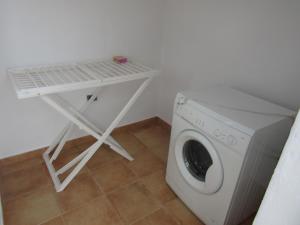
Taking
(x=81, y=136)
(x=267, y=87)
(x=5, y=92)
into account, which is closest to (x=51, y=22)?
(x=5, y=92)

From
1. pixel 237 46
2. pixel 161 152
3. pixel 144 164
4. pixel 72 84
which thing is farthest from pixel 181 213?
pixel 237 46

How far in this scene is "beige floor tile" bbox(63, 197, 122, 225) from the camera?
57.6 inches

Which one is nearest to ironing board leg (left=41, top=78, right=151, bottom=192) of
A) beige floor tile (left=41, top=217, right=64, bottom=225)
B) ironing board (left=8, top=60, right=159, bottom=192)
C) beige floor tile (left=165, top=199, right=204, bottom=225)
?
ironing board (left=8, top=60, right=159, bottom=192)

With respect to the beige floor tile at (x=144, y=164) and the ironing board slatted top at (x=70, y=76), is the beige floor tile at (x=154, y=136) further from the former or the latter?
the ironing board slatted top at (x=70, y=76)

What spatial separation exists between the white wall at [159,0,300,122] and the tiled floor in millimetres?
951

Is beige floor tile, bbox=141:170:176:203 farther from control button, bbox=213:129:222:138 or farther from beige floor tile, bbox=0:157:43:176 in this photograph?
beige floor tile, bbox=0:157:43:176

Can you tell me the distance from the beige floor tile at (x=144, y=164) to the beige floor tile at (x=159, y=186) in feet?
0.18

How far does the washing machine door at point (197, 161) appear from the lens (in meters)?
1.28

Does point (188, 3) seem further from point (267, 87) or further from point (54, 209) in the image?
point (54, 209)

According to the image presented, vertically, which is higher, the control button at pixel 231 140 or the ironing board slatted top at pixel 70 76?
the ironing board slatted top at pixel 70 76

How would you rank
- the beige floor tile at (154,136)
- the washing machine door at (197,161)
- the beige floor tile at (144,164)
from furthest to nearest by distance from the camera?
1. the beige floor tile at (154,136)
2. the beige floor tile at (144,164)
3. the washing machine door at (197,161)

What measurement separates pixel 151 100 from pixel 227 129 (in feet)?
4.88

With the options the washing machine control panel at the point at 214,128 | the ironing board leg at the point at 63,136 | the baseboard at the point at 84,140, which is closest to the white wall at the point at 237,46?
the baseboard at the point at 84,140

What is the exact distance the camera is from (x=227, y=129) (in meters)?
1.16
